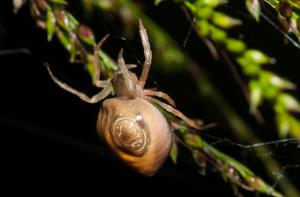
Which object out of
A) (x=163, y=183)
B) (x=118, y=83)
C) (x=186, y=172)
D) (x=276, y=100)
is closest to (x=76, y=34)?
(x=118, y=83)

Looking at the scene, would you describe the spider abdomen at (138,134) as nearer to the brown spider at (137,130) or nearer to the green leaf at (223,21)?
the brown spider at (137,130)

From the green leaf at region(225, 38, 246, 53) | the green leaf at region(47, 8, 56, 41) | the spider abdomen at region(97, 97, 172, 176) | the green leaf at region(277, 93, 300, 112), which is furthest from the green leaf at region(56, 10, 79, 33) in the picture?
the green leaf at region(277, 93, 300, 112)

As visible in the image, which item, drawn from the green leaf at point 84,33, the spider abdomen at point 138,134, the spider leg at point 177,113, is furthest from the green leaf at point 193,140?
the green leaf at point 84,33

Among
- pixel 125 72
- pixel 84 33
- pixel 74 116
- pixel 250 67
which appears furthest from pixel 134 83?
pixel 74 116

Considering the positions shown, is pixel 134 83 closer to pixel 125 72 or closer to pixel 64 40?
pixel 125 72

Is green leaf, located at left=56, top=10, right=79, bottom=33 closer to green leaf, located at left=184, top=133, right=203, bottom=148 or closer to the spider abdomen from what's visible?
the spider abdomen

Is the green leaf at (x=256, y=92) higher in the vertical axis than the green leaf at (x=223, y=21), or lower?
lower
